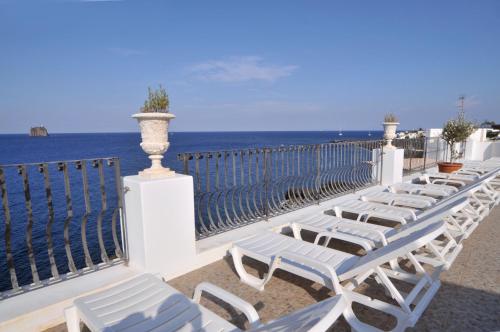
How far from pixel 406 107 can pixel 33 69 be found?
42.0 metres

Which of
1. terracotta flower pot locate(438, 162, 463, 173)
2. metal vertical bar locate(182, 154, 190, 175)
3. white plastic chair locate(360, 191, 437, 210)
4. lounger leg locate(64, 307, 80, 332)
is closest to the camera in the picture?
lounger leg locate(64, 307, 80, 332)

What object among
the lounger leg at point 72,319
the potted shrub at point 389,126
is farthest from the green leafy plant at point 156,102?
the potted shrub at point 389,126

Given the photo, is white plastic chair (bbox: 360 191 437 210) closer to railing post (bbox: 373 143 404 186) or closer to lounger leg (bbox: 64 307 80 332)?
railing post (bbox: 373 143 404 186)

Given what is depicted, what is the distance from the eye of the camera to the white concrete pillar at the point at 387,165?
7.24 meters

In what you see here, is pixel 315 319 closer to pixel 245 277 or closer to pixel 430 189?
pixel 245 277

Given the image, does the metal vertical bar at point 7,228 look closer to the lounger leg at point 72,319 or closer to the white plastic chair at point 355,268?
the lounger leg at point 72,319

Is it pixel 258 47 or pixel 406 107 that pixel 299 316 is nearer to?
pixel 258 47

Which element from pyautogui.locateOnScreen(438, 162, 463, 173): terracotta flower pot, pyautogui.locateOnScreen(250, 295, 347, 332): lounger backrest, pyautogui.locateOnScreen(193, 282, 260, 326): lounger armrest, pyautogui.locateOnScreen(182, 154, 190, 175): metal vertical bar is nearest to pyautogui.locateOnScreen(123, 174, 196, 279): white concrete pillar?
pyautogui.locateOnScreen(182, 154, 190, 175): metal vertical bar

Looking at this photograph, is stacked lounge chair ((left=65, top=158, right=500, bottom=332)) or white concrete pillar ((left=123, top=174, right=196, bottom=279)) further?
white concrete pillar ((left=123, top=174, right=196, bottom=279))

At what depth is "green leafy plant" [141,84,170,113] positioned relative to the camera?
3061mm

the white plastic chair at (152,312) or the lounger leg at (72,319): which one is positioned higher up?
the white plastic chair at (152,312)

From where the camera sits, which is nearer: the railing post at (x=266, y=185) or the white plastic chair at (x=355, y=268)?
the white plastic chair at (x=355, y=268)

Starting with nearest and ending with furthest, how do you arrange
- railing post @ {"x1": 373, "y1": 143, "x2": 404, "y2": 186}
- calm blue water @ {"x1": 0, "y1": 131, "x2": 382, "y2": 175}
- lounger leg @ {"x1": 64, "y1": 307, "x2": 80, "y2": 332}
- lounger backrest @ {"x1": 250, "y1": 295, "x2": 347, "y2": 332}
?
lounger backrest @ {"x1": 250, "y1": 295, "x2": 347, "y2": 332}
lounger leg @ {"x1": 64, "y1": 307, "x2": 80, "y2": 332}
railing post @ {"x1": 373, "y1": 143, "x2": 404, "y2": 186}
calm blue water @ {"x1": 0, "y1": 131, "x2": 382, "y2": 175}

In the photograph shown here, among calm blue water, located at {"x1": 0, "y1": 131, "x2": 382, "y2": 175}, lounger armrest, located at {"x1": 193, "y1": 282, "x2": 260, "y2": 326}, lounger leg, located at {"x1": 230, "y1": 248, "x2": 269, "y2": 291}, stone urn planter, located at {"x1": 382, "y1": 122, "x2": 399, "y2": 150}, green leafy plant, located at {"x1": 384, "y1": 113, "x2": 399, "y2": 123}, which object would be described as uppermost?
green leafy plant, located at {"x1": 384, "y1": 113, "x2": 399, "y2": 123}
